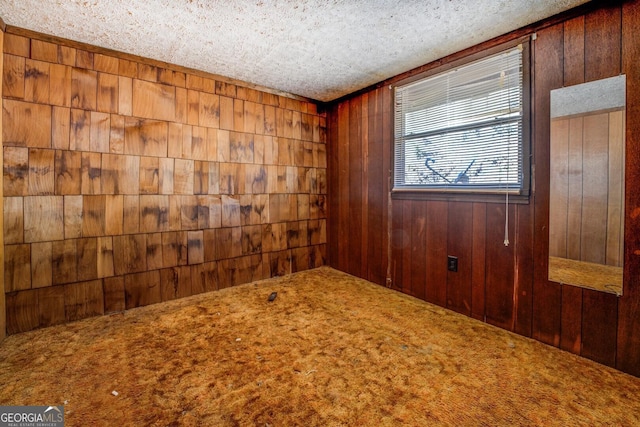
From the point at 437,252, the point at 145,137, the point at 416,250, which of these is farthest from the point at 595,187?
the point at 145,137

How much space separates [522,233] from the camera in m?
2.20

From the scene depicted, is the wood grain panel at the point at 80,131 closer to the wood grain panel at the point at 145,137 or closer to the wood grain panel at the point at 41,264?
the wood grain panel at the point at 145,137

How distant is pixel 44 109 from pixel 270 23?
6.13 feet

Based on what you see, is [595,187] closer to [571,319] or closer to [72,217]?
[571,319]

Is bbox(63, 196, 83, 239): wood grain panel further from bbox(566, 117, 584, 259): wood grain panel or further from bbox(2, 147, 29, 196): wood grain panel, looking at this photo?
bbox(566, 117, 584, 259): wood grain panel

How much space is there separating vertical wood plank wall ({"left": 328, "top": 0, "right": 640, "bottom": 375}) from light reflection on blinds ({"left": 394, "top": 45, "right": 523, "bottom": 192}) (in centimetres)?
14

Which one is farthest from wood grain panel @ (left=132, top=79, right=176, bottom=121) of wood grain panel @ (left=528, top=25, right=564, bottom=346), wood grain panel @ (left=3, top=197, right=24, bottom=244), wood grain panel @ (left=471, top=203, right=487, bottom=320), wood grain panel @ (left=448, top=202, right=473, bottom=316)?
wood grain panel @ (left=528, top=25, right=564, bottom=346)

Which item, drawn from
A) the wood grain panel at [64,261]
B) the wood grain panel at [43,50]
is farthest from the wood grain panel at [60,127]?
the wood grain panel at [64,261]

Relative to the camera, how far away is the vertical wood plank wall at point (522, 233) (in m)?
1.75

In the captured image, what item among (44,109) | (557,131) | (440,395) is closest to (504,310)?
(440,395)

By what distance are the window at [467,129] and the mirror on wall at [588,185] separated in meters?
0.22

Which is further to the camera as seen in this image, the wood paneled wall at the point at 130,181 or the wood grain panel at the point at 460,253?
the wood grain panel at the point at 460,253

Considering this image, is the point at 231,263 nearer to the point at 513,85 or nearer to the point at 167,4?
the point at 167,4

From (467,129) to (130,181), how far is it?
9.76 ft
